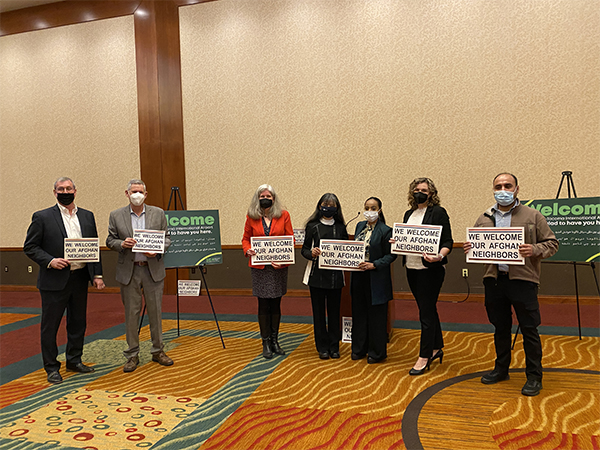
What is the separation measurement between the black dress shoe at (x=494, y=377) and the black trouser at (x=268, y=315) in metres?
1.82

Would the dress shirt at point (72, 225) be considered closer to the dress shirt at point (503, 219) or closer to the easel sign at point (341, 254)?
the easel sign at point (341, 254)

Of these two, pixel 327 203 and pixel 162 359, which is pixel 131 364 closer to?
pixel 162 359

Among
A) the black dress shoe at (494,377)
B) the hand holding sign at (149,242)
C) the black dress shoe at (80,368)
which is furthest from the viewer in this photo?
the black dress shoe at (80,368)

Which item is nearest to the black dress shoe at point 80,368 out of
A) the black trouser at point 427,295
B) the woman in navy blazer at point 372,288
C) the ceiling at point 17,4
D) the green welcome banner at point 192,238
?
the green welcome banner at point 192,238

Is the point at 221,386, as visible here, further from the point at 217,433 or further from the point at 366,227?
the point at 366,227

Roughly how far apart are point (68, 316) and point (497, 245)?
365cm

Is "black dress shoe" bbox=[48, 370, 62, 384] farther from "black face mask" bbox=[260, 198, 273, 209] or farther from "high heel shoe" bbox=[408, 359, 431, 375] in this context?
"high heel shoe" bbox=[408, 359, 431, 375]

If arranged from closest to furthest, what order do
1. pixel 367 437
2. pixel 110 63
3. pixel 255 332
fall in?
pixel 367 437
pixel 255 332
pixel 110 63

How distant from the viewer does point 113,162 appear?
7836mm

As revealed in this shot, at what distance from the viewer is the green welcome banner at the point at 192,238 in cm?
466

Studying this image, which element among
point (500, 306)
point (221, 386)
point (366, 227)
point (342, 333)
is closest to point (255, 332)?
point (342, 333)

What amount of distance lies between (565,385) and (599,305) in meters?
3.30

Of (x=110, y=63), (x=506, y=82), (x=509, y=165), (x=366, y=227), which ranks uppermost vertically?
(x=110, y=63)

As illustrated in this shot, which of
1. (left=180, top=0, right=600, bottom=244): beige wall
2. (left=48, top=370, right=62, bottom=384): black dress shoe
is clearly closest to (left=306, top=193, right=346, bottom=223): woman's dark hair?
(left=48, top=370, right=62, bottom=384): black dress shoe
